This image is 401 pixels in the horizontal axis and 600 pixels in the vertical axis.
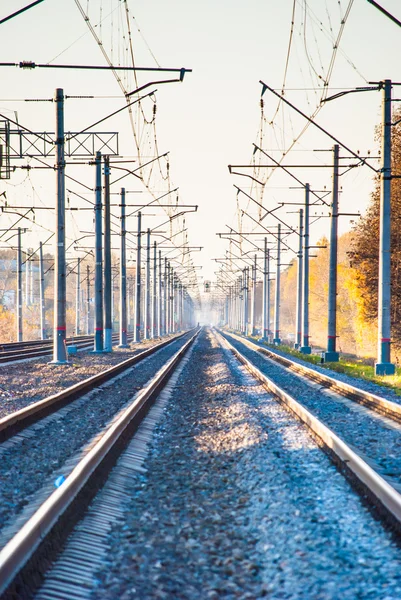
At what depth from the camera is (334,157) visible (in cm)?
2716

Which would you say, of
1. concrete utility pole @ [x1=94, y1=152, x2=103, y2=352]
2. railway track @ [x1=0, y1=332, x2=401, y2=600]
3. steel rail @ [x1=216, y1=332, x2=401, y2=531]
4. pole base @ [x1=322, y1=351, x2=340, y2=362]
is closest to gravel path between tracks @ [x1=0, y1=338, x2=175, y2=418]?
railway track @ [x1=0, y1=332, x2=401, y2=600]

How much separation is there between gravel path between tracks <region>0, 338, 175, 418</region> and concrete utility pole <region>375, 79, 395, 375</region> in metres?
8.25

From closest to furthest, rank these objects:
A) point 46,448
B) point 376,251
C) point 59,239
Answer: point 46,448 < point 59,239 < point 376,251

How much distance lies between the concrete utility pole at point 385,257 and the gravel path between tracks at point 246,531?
427 inches

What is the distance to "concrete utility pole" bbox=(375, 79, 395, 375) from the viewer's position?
18562 mm

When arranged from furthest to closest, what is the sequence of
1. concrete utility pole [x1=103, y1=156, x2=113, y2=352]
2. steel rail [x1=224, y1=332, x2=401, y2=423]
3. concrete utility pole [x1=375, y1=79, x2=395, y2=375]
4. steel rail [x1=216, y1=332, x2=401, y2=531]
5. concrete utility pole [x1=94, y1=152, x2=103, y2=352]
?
concrete utility pole [x1=103, y1=156, x2=113, y2=352]
concrete utility pole [x1=94, y1=152, x2=103, y2=352]
concrete utility pole [x1=375, y1=79, x2=395, y2=375]
steel rail [x1=224, y1=332, x2=401, y2=423]
steel rail [x1=216, y1=332, x2=401, y2=531]

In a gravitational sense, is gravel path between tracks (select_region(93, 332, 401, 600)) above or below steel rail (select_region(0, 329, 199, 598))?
below

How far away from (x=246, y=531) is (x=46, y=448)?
4062mm

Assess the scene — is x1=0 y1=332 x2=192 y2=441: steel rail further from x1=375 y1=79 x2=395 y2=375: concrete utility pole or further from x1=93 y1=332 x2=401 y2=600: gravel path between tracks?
x1=375 y1=79 x2=395 y2=375: concrete utility pole

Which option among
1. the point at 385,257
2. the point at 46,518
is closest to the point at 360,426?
the point at 46,518

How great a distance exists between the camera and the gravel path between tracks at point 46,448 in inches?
239

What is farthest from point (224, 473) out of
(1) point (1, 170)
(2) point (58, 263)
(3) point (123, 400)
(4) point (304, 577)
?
(1) point (1, 170)

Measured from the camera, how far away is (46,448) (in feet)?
27.0

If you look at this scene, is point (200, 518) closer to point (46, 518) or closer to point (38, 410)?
point (46, 518)
